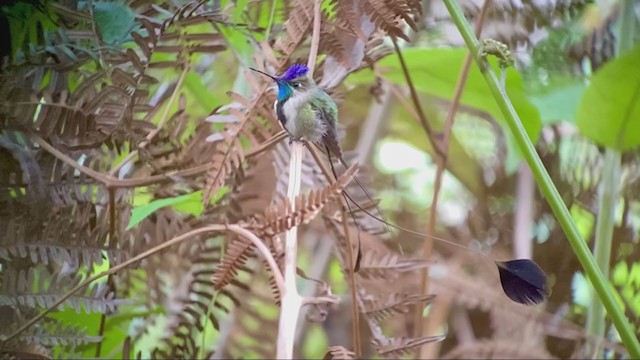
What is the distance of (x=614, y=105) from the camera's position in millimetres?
345

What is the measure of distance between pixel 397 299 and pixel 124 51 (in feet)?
0.56

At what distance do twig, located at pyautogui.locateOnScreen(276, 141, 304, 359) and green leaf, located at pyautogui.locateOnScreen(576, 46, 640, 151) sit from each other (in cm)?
17

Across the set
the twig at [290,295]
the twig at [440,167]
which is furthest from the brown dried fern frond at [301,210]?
the twig at [440,167]

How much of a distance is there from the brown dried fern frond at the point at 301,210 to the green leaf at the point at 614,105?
16cm

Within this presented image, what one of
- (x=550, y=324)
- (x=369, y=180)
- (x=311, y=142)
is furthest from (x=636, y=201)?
(x=311, y=142)

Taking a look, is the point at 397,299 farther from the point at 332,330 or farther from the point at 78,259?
the point at 332,330

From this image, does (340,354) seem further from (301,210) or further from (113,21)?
(113,21)

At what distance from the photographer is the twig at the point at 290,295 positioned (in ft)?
0.74

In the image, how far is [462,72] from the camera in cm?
37

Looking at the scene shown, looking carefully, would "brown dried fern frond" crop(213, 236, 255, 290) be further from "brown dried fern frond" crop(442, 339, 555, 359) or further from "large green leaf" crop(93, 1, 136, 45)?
"brown dried fern frond" crop(442, 339, 555, 359)

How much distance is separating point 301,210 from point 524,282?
8cm

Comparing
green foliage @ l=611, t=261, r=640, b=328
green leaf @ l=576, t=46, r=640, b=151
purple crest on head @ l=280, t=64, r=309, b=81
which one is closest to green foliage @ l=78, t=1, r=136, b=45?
purple crest on head @ l=280, t=64, r=309, b=81

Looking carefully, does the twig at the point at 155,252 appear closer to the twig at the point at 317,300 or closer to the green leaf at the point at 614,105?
the twig at the point at 317,300

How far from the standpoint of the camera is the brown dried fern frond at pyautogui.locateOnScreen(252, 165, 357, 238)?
0.24 metres
